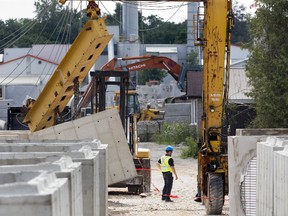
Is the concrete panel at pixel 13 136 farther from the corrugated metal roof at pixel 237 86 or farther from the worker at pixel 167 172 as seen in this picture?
the corrugated metal roof at pixel 237 86

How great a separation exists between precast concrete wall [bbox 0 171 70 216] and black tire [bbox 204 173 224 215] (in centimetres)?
1454

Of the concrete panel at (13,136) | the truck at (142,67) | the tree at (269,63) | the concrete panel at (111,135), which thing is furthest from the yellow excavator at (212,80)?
the truck at (142,67)

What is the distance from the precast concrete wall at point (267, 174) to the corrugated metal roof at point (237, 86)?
109 ft

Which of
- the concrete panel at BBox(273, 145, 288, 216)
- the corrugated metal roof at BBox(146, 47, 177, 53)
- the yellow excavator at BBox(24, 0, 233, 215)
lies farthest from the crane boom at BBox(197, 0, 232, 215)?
the corrugated metal roof at BBox(146, 47, 177, 53)

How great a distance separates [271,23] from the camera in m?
35.5

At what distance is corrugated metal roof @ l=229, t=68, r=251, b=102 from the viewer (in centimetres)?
5024

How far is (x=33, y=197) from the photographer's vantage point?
750cm

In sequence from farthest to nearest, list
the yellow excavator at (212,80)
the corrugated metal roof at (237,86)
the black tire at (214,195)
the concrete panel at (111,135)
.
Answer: the corrugated metal roof at (237,86) → the concrete panel at (111,135) → the yellow excavator at (212,80) → the black tire at (214,195)

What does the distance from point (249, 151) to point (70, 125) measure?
6.26 meters

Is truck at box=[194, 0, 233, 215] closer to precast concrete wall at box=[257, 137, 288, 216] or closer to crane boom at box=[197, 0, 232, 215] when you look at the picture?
crane boom at box=[197, 0, 232, 215]

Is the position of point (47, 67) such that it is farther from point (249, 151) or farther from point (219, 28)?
point (249, 151)

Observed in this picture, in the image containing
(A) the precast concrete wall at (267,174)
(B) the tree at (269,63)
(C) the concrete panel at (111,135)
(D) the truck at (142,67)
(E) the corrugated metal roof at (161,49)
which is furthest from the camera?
(E) the corrugated metal roof at (161,49)

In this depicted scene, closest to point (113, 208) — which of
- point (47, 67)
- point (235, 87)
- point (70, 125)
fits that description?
point (70, 125)

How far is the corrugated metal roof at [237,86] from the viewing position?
50.2 m
